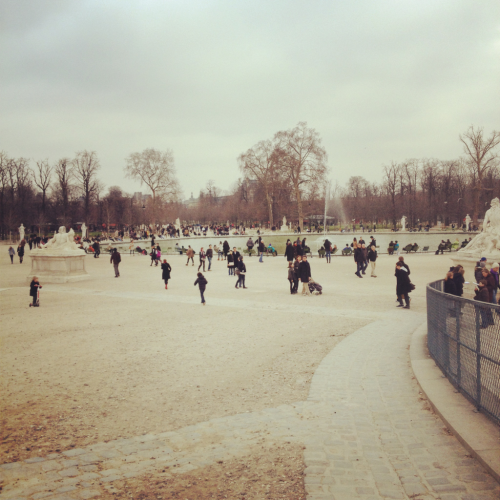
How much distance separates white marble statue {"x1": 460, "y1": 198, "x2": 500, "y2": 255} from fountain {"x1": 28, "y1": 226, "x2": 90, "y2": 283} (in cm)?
1743

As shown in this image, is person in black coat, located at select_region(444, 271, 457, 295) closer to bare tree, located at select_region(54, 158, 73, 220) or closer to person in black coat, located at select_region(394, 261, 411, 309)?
person in black coat, located at select_region(394, 261, 411, 309)

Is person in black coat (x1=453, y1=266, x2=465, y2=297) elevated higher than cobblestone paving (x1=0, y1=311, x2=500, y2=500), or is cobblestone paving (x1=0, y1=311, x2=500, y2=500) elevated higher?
person in black coat (x1=453, y1=266, x2=465, y2=297)

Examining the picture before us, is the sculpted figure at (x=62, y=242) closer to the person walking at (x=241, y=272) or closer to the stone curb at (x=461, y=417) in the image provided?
the person walking at (x=241, y=272)

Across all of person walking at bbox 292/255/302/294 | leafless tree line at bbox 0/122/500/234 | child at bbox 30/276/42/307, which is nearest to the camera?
child at bbox 30/276/42/307

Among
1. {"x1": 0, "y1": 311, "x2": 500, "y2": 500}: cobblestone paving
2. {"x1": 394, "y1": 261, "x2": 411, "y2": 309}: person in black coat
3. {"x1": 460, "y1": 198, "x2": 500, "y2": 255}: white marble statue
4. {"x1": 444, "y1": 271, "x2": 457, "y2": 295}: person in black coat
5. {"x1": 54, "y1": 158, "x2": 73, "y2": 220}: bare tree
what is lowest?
{"x1": 0, "y1": 311, "x2": 500, "y2": 500}: cobblestone paving

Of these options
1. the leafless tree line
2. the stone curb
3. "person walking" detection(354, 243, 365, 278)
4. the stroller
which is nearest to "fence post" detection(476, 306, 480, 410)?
the stone curb

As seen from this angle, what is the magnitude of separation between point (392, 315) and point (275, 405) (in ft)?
22.6

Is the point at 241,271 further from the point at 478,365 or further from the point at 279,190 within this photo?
the point at 279,190

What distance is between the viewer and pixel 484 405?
4.99 meters

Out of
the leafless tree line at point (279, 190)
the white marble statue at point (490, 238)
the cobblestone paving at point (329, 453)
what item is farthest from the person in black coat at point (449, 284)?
the leafless tree line at point (279, 190)

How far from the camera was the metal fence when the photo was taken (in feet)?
15.4

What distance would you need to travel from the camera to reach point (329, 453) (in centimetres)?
458

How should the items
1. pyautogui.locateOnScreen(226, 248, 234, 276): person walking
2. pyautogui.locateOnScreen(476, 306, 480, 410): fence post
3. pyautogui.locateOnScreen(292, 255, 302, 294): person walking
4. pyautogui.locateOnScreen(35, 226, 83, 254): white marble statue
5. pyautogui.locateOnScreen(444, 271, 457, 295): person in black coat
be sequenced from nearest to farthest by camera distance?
pyautogui.locateOnScreen(476, 306, 480, 410): fence post < pyautogui.locateOnScreen(444, 271, 457, 295): person in black coat < pyautogui.locateOnScreen(292, 255, 302, 294): person walking < pyautogui.locateOnScreen(226, 248, 234, 276): person walking < pyautogui.locateOnScreen(35, 226, 83, 254): white marble statue

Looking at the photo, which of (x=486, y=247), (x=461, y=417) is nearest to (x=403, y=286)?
(x=486, y=247)
